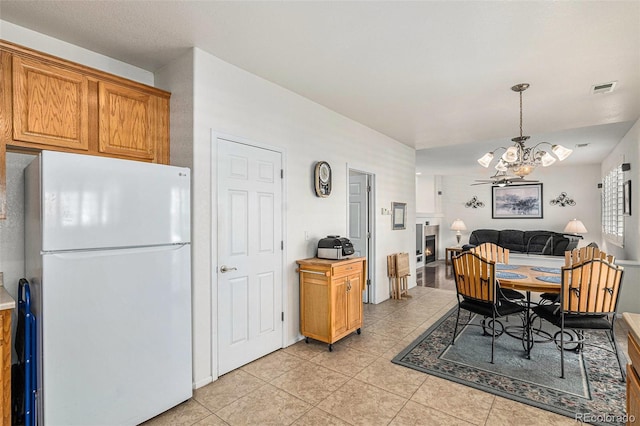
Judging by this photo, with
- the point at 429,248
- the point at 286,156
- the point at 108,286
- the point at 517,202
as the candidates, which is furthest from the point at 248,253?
the point at 517,202

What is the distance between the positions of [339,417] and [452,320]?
2.59 m

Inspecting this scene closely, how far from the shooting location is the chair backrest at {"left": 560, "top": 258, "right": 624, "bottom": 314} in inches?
104

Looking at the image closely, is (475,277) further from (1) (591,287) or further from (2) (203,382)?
(2) (203,382)

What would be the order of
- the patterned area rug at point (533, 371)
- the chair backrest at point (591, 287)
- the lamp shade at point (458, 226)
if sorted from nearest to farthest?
1. the patterned area rug at point (533, 371)
2. the chair backrest at point (591, 287)
3. the lamp shade at point (458, 226)

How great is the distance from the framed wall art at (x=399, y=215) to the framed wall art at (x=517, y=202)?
474 cm

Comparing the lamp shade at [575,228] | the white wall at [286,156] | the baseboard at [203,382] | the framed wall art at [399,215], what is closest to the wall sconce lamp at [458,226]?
the lamp shade at [575,228]

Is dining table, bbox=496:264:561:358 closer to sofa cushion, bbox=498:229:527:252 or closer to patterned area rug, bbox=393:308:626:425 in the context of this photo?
patterned area rug, bbox=393:308:626:425

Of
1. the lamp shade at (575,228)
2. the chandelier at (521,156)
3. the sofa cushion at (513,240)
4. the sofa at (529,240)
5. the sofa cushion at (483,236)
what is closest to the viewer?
the chandelier at (521,156)

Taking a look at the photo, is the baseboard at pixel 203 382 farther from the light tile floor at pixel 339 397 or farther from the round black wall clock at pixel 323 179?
the round black wall clock at pixel 323 179

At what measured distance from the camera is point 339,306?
11.0ft

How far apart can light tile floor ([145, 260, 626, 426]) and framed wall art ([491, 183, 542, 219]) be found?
6553 mm

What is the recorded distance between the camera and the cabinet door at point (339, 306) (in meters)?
3.27

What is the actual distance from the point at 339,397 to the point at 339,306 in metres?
1.00

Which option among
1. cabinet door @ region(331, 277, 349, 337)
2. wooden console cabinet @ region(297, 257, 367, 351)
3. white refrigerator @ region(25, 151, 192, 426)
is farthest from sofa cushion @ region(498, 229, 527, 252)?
white refrigerator @ region(25, 151, 192, 426)
